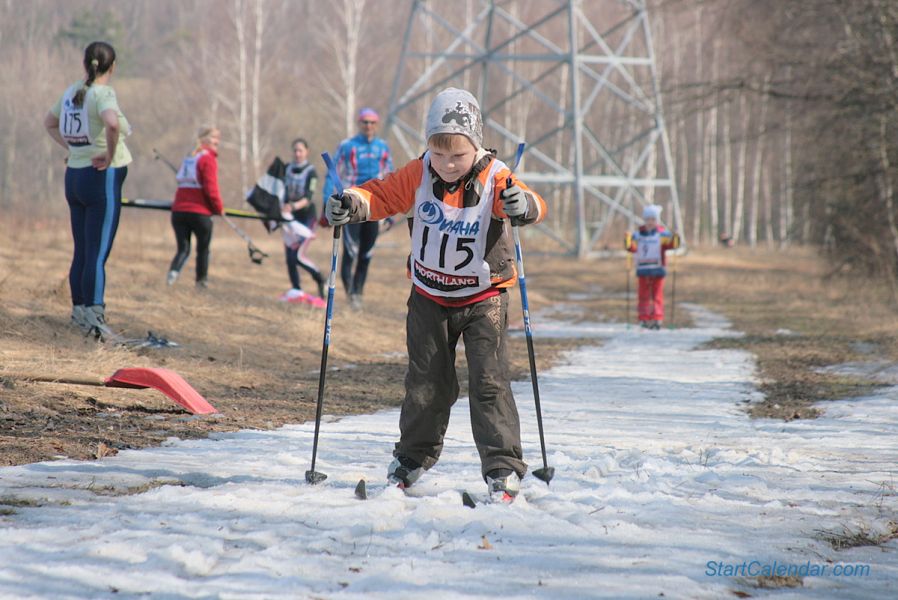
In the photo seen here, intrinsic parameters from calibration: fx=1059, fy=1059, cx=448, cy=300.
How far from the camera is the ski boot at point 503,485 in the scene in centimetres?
449

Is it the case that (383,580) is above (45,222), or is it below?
below

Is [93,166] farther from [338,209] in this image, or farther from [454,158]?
[454,158]

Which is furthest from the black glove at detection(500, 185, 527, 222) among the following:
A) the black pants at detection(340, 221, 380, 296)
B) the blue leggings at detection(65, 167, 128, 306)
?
the black pants at detection(340, 221, 380, 296)

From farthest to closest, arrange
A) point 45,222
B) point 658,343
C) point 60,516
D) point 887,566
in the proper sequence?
point 45,222
point 658,343
point 60,516
point 887,566

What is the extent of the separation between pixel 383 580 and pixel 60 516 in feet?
4.52

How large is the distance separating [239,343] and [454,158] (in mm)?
5917

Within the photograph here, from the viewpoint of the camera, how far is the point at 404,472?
4801 millimetres

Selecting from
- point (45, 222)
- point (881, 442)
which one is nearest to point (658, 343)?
point (881, 442)

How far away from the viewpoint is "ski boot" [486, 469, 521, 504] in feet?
14.7

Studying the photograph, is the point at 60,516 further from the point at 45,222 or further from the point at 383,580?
the point at 45,222

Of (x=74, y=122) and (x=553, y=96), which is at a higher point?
(x=553, y=96)

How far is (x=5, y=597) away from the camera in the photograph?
9.93ft

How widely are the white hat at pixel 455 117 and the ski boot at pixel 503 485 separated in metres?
1.44

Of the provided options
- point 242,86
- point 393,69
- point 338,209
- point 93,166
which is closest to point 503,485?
point 338,209
